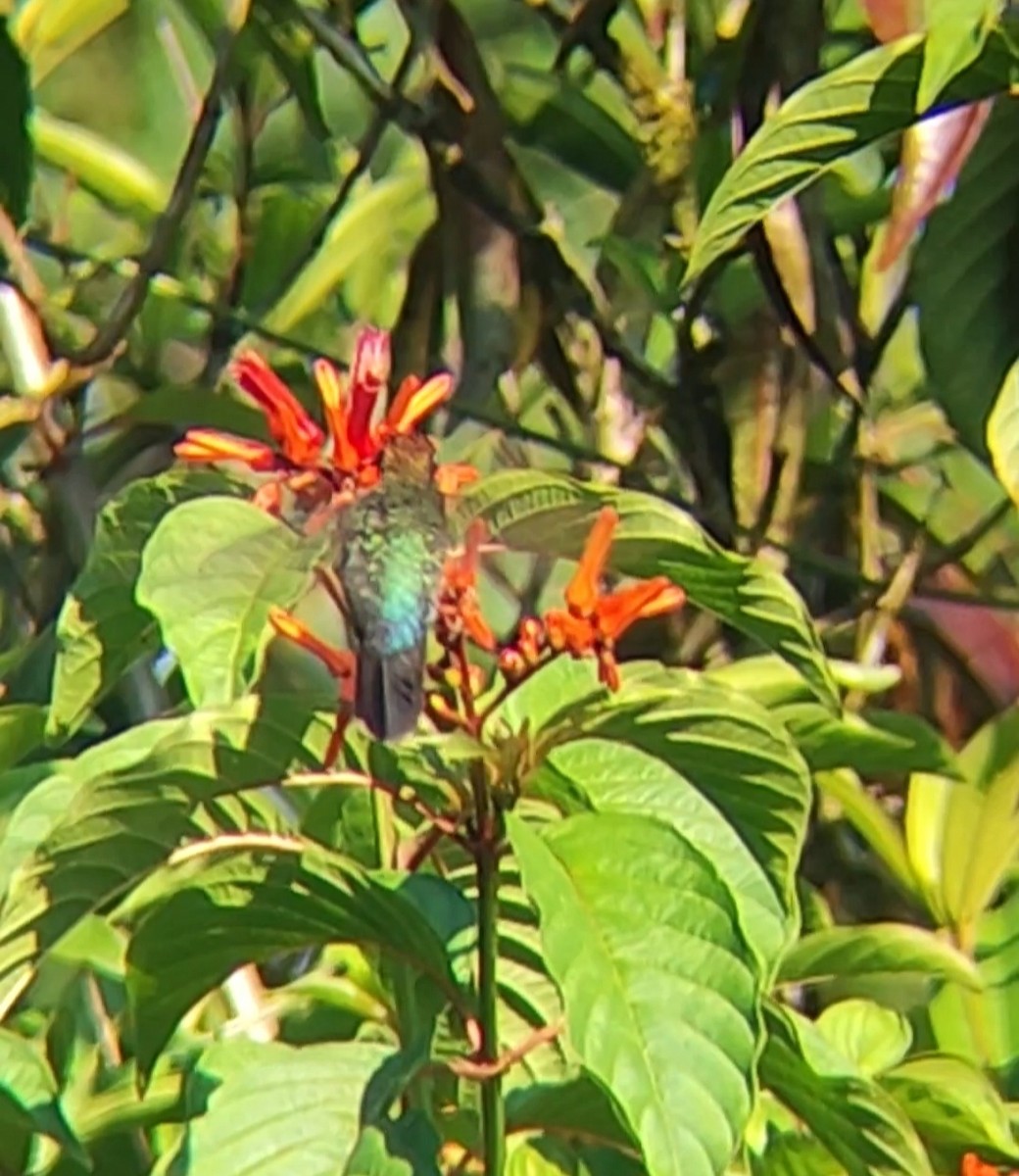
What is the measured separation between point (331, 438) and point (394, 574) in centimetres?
10

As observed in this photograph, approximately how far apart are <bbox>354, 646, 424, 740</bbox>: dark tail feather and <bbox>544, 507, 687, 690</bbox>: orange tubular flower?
2.2 inches

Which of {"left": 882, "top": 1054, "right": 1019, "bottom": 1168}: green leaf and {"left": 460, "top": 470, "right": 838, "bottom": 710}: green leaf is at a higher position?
{"left": 460, "top": 470, "right": 838, "bottom": 710}: green leaf

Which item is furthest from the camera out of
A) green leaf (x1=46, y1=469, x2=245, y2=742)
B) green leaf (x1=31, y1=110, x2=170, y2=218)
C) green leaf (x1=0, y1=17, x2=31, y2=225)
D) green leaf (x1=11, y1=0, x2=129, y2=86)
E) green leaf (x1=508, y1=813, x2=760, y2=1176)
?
green leaf (x1=31, y1=110, x2=170, y2=218)

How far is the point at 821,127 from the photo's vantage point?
101 centimetres

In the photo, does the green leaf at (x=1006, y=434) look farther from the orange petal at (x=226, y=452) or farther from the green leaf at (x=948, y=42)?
the orange petal at (x=226, y=452)

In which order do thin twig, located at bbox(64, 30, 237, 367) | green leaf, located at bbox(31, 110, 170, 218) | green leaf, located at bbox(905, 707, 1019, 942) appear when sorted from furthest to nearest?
green leaf, located at bbox(31, 110, 170, 218), green leaf, located at bbox(905, 707, 1019, 942), thin twig, located at bbox(64, 30, 237, 367)

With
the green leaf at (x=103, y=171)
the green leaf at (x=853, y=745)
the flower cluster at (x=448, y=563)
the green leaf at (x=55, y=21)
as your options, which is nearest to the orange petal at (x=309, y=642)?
the flower cluster at (x=448, y=563)

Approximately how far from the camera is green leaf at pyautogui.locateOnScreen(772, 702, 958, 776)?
120 centimetres

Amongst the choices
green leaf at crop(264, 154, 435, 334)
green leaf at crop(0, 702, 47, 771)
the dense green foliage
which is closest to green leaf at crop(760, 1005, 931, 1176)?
the dense green foliage

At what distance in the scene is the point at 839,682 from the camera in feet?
4.77

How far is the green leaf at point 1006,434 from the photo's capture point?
1.01 metres

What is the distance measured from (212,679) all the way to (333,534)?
0.13 meters

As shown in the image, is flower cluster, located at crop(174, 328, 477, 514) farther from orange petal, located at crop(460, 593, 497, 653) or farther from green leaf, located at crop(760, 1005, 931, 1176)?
green leaf, located at crop(760, 1005, 931, 1176)

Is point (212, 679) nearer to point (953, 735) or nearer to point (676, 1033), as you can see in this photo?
point (676, 1033)
